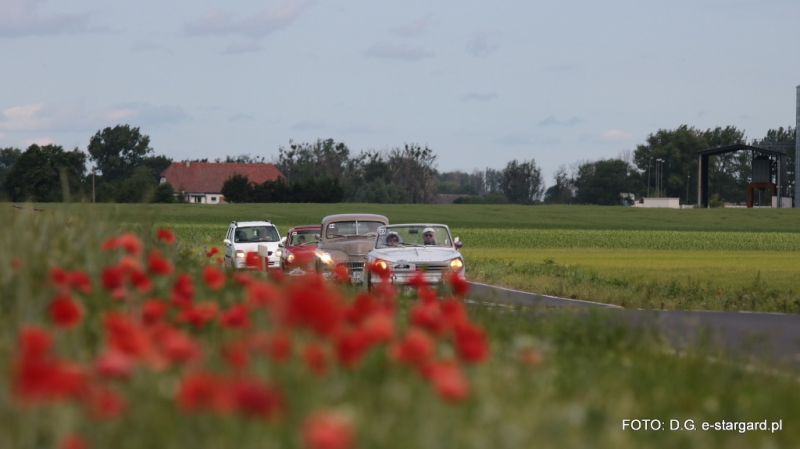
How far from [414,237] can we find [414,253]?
4.75 feet

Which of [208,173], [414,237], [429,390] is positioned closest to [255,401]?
[429,390]

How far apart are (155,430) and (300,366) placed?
2.83 ft

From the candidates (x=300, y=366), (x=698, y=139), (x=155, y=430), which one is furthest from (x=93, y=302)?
(x=698, y=139)

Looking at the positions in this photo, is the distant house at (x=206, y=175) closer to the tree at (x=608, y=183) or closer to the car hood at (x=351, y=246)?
the tree at (x=608, y=183)

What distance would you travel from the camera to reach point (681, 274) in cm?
3075

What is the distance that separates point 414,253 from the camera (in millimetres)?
20078

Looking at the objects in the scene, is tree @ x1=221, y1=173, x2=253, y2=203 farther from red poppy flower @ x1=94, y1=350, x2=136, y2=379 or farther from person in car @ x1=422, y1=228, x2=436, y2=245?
red poppy flower @ x1=94, y1=350, x2=136, y2=379

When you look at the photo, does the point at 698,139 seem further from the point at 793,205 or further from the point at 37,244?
the point at 37,244

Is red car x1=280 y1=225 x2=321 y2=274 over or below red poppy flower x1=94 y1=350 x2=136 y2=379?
below

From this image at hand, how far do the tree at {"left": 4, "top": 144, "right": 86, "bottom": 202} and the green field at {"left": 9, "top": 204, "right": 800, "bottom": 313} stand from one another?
14.6 m

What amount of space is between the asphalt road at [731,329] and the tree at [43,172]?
295ft

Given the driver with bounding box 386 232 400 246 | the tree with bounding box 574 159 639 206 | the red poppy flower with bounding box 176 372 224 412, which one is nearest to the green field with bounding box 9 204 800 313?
the driver with bounding box 386 232 400 246

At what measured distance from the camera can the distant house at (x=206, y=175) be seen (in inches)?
6476

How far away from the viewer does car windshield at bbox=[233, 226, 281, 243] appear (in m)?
32.0
